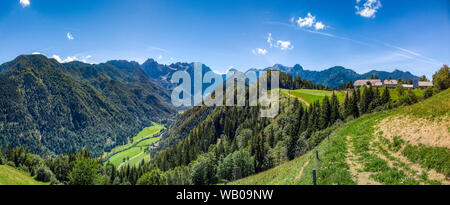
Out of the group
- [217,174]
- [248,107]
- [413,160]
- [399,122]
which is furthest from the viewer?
[248,107]

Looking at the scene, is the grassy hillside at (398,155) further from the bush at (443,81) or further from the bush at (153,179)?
the bush at (153,179)

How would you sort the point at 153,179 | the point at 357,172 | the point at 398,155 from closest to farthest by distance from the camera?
the point at 357,172, the point at 398,155, the point at 153,179

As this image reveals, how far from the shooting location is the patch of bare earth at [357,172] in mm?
17241

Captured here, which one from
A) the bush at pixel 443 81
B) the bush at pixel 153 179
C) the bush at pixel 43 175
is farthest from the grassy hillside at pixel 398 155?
the bush at pixel 43 175

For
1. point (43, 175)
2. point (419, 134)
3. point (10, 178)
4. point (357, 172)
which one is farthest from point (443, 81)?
point (43, 175)

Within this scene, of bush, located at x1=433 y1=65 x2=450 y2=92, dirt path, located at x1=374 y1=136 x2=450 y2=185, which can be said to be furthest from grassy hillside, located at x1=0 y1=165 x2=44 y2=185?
bush, located at x1=433 y1=65 x2=450 y2=92

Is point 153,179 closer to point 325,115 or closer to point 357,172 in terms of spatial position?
point 325,115

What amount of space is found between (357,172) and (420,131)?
37.3 feet

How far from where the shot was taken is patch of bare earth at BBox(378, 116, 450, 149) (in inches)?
815

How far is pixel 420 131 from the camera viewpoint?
945 inches
